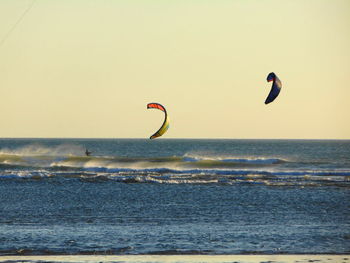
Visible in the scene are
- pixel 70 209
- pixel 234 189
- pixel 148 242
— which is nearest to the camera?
pixel 148 242

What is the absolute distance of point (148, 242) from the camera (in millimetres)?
17500

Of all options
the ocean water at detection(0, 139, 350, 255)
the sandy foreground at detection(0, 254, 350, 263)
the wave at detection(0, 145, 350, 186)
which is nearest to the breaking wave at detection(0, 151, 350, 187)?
the wave at detection(0, 145, 350, 186)

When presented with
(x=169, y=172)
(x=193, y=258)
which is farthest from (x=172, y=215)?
(x=169, y=172)

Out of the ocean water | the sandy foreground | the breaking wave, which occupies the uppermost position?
the breaking wave

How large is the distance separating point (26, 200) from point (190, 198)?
683 cm

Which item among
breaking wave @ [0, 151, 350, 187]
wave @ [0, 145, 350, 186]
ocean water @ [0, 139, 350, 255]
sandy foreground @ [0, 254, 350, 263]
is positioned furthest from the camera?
wave @ [0, 145, 350, 186]

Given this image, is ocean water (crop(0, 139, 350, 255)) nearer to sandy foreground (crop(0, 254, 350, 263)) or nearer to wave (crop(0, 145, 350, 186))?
wave (crop(0, 145, 350, 186))

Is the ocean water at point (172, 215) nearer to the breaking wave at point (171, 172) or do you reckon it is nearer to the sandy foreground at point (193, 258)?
the breaking wave at point (171, 172)

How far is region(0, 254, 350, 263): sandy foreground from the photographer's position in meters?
15.1

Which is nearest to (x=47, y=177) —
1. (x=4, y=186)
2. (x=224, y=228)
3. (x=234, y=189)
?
(x=4, y=186)

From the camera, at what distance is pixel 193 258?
1541 centimetres

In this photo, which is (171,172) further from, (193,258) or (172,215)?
(193,258)

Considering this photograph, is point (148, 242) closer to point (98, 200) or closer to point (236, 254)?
point (236, 254)

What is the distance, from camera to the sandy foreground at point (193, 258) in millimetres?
15062
